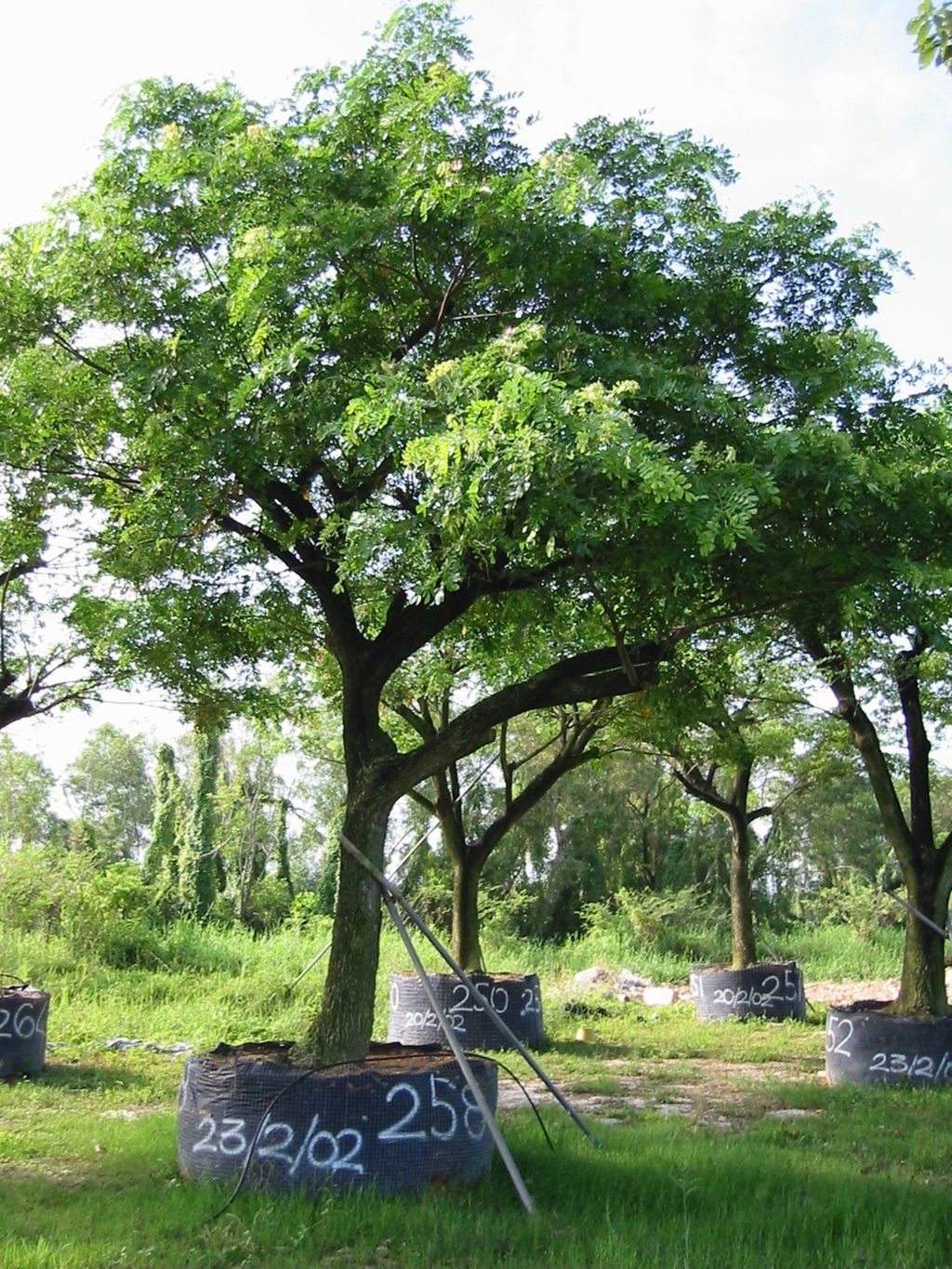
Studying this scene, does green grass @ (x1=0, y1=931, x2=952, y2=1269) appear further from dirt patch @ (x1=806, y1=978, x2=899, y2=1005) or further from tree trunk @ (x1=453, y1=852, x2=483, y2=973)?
dirt patch @ (x1=806, y1=978, x2=899, y2=1005)

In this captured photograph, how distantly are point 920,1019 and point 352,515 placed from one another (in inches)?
299

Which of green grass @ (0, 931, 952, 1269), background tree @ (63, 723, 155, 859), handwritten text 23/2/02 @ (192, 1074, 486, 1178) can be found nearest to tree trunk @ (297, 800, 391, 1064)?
handwritten text 23/2/02 @ (192, 1074, 486, 1178)

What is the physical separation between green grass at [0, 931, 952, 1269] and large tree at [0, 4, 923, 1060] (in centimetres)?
171

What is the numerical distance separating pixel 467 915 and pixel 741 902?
561 cm

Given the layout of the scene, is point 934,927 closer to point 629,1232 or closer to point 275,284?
point 629,1232

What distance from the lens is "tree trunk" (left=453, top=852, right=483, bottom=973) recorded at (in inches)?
607

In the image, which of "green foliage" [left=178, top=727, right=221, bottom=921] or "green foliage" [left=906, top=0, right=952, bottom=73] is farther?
"green foliage" [left=178, top=727, right=221, bottom=921]

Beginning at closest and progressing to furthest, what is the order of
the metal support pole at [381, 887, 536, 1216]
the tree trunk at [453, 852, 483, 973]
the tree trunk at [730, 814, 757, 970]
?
the metal support pole at [381, 887, 536, 1216], the tree trunk at [453, 852, 483, 973], the tree trunk at [730, 814, 757, 970]

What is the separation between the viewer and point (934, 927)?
38.7 feet

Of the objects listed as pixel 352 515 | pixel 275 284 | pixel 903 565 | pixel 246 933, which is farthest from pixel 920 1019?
pixel 246 933

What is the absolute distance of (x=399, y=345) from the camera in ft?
28.4

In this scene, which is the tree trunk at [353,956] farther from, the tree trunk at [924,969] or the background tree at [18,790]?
the background tree at [18,790]

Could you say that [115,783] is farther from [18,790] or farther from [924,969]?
[924,969]

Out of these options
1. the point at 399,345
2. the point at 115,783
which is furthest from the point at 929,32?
the point at 115,783
